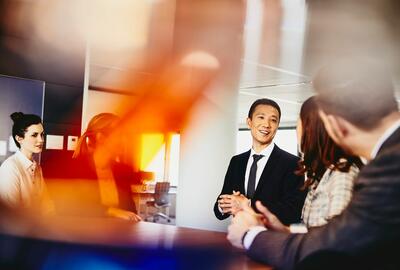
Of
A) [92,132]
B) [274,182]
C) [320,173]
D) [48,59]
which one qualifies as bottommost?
[274,182]

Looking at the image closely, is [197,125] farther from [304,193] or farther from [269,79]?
[269,79]

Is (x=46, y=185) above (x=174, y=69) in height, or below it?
below

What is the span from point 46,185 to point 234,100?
64.8 inches

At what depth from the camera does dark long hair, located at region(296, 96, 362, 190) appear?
144 cm

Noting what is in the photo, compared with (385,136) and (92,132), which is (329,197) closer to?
(385,136)

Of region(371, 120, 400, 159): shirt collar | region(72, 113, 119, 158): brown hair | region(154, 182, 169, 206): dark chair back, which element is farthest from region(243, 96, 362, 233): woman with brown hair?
region(154, 182, 169, 206): dark chair back

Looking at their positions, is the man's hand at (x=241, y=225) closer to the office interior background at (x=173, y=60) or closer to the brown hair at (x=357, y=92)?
the brown hair at (x=357, y=92)

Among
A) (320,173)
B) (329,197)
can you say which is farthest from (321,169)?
(329,197)

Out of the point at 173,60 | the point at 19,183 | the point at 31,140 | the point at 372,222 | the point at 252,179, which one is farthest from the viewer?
the point at 173,60

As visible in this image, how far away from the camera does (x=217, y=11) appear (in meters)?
3.50

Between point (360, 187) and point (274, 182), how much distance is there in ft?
5.74

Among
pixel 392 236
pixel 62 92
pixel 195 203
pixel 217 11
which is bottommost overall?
pixel 195 203

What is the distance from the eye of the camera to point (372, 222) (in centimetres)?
84

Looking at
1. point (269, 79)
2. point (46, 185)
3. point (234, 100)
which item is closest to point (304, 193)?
point (234, 100)
